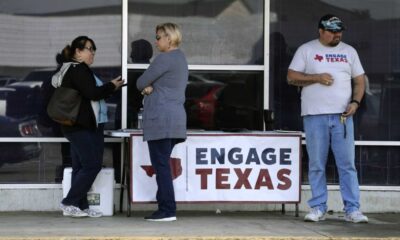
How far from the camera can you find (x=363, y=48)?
30.0 feet

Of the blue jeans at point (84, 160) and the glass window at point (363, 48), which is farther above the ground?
the glass window at point (363, 48)

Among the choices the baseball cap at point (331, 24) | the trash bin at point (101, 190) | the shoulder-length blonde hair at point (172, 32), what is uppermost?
the baseball cap at point (331, 24)

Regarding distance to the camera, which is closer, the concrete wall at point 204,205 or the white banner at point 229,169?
the white banner at point 229,169

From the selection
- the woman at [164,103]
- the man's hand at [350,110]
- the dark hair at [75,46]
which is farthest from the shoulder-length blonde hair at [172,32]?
the man's hand at [350,110]

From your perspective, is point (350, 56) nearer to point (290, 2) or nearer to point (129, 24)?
point (290, 2)

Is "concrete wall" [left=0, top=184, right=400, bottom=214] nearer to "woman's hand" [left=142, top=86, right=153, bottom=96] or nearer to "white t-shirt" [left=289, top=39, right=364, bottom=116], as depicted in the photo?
"white t-shirt" [left=289, top=39, right=364, bottom=116]

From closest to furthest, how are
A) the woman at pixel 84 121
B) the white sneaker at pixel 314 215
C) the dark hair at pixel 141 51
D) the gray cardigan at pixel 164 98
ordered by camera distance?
the gray cardigan at pixel 164 98, the woman at pixel 84 121, the white sneaker at pixel 314 215, the dark hair at pixel 141 51

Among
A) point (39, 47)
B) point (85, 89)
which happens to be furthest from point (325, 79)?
point (39, 47)

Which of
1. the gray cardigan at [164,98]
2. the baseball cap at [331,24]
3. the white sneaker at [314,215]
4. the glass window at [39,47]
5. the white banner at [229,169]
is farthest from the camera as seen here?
the glass window at [39,47]

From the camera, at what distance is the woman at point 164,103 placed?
7.98 metres

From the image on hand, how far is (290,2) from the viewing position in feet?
30.0

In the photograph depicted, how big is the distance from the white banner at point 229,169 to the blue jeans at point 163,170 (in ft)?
1.03

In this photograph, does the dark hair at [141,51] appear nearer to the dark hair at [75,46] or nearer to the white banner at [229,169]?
the dark hair at [75,46]

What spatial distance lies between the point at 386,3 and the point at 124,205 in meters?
3.48
